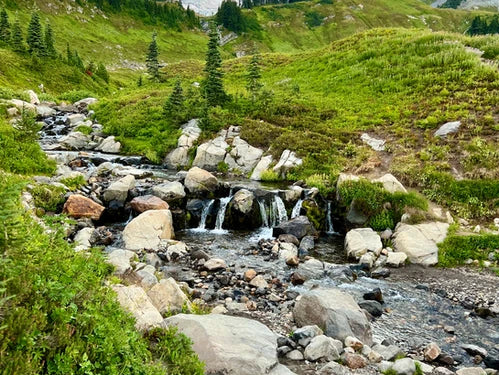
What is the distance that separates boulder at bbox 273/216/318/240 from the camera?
18.5 meters

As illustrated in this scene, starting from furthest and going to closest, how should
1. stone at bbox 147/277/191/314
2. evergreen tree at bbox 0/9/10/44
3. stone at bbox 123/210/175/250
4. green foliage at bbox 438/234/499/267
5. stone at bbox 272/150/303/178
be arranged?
evergreen tree at bbox 0/9/10/44 < stone at bbox 272/150/303/178 < green foliage at bbox 438/234/499/267 < stone at bbox 123/210/175/250 < stone at bbox 147/277/191/314

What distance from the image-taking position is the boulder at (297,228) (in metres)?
18.5

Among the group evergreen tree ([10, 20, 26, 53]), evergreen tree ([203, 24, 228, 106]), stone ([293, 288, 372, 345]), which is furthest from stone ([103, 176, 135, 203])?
evergreen tree ([10, 20, 26, 53])

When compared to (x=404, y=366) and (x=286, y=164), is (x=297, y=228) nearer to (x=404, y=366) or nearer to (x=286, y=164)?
(x=286, y=164)

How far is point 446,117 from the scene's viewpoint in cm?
2630

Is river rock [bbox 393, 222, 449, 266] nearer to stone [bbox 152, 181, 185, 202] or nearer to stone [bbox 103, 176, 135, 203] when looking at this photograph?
stone [bbox 152, 181, 185, 202]

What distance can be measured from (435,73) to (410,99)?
5057 mm

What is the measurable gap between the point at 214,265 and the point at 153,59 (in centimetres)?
4614

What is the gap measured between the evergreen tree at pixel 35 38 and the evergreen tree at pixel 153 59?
24.4m

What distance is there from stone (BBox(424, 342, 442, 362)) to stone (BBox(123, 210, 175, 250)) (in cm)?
1077

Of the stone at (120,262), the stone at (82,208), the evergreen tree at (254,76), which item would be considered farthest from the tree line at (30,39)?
the stone at (120,262)

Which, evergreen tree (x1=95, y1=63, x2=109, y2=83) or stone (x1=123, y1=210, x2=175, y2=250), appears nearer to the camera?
stone (x1=123, y1=210, x2=175, y2=250)

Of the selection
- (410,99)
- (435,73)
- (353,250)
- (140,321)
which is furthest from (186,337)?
(435,73)

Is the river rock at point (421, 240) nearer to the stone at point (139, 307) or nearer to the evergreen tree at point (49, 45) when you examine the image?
the stone at point (139, 307)
